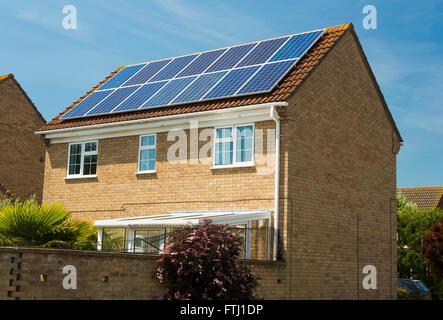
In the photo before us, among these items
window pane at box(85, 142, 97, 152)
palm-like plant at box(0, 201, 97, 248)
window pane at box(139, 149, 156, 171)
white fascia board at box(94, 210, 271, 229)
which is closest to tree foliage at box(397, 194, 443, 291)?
window pane at box(139, 149, 156, 171)

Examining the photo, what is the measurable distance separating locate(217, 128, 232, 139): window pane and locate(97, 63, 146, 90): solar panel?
7.40m

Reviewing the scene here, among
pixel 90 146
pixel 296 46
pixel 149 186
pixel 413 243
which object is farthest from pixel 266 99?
pixel 413 243


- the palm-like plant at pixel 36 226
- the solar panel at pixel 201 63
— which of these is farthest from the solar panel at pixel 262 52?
the palm-like plant at pixel 36 226

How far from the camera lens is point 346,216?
23078 millimetres

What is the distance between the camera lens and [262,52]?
2470cm

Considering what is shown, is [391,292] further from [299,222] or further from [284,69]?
[284,69]

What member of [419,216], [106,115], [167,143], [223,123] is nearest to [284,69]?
[223,123]

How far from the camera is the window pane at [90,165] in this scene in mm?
25516

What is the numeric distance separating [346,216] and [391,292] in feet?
13.3

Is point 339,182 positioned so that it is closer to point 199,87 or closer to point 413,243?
point 199,87

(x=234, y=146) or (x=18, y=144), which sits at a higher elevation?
(x=18, y=144)

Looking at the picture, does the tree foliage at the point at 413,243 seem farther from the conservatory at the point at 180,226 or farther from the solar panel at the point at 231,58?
the conservatory at the point at 180,226

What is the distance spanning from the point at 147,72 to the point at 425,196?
Answer: 126ft

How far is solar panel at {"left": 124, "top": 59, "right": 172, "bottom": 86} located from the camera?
2746 cm
